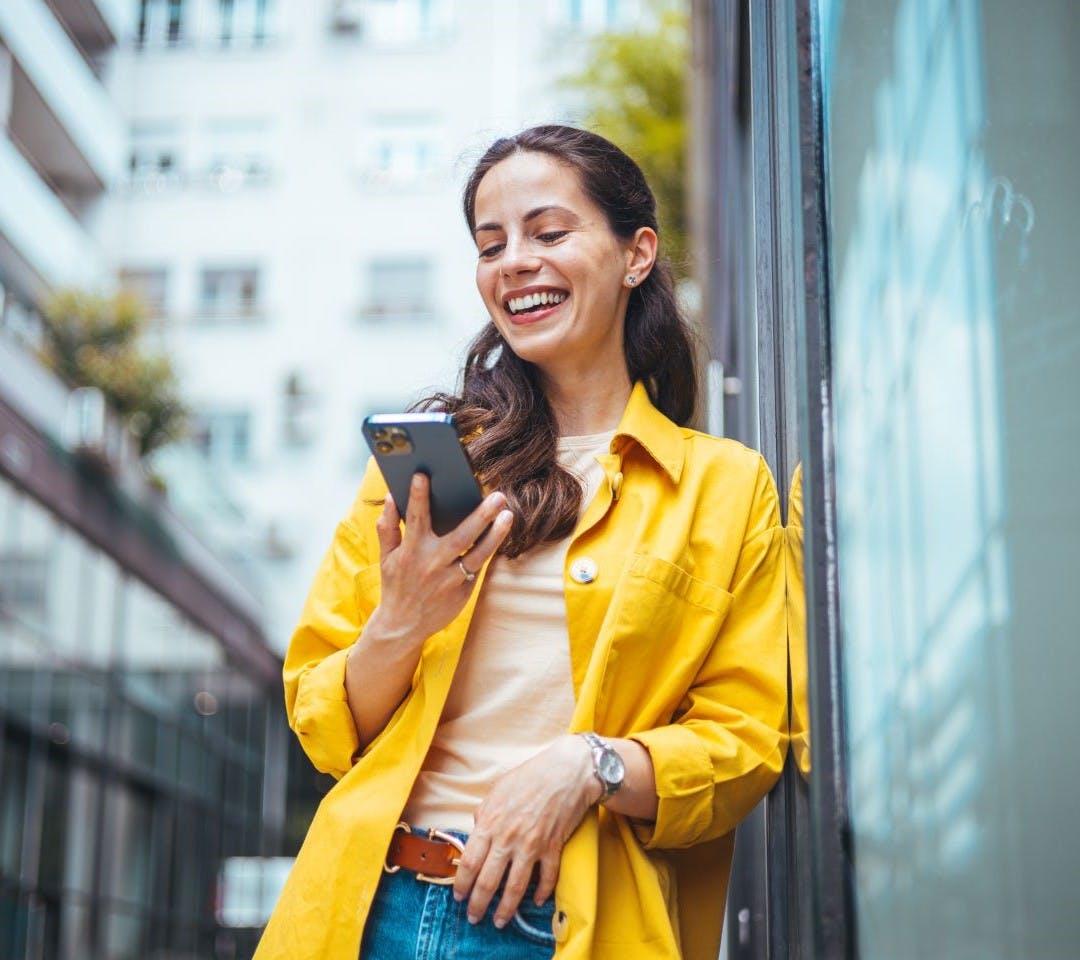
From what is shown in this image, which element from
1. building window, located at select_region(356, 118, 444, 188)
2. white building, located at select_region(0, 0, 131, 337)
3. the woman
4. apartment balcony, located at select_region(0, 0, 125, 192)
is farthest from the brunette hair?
building window, located at select_region(356, 118, 444, 188)

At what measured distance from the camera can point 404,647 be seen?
209cm

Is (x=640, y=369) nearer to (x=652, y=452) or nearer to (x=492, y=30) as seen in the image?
(x=652, y=452)

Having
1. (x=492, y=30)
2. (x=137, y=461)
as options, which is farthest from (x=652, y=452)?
(x=492, y=30)

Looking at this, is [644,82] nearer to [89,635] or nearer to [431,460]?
[89,635]

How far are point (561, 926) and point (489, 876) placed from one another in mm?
107

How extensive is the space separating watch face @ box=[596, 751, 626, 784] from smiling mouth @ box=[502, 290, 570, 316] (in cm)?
74

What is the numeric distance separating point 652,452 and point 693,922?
2.16ft

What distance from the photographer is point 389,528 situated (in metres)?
2.04

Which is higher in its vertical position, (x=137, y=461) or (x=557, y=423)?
(x=137, y=461)

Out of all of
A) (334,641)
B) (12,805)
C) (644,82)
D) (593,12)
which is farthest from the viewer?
(593,12)

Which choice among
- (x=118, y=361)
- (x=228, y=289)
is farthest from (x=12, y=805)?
(x=228, y=289)

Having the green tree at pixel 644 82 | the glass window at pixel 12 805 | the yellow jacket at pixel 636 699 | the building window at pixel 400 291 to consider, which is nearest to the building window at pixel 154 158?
the building window at pixel 400 291

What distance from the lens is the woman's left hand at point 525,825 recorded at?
76.0 inches

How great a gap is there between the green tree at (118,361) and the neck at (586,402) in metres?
15.2
